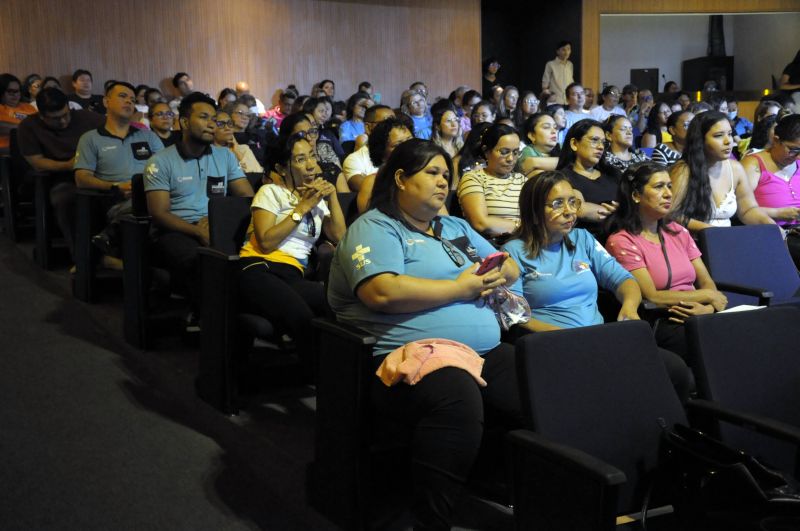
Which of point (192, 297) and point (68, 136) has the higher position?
point (68, 136)

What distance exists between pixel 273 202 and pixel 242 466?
1.11 metres

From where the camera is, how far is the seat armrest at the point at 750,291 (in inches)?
119

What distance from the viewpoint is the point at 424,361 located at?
212 cm

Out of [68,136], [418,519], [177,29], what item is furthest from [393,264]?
[177,29]

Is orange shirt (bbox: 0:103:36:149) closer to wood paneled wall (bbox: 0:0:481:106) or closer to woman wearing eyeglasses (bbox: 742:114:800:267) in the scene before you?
wood paneled wall (bbox: 0:0:481:106)

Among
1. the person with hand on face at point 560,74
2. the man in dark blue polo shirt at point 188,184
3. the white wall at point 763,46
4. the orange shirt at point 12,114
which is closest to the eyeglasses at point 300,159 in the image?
the man in dark blue polo shirt at point 188,184

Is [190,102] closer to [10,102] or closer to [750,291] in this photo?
[750,291]

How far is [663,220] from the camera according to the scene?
10.4ft

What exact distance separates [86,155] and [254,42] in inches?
246

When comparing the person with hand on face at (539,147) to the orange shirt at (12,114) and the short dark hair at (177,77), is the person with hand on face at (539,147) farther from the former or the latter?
the short dark hair at (177,77)

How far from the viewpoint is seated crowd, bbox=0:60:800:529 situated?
2227mm

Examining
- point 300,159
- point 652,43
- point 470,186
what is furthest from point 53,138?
point 652,43

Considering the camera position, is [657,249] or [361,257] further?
[657,249]

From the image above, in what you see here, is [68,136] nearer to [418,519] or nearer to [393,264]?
[393,264]
